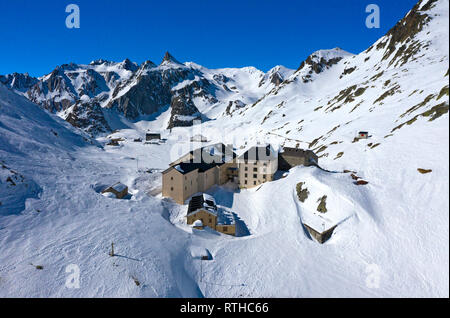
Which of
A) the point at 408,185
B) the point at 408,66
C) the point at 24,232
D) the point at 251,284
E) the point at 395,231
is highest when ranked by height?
the point at 408,66

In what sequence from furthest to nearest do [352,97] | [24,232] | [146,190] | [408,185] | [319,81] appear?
[319,81] → [352,97] → [146,190] → [24,232] → [408,185]

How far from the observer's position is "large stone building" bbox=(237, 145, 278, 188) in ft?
142

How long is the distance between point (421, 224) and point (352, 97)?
82386mm

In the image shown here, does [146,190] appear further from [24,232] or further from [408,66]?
[408,66]

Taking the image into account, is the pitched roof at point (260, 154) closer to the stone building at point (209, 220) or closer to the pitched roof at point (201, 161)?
the pitched roof at point (201, 161)

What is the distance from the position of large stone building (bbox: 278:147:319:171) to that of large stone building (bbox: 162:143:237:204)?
976 cm

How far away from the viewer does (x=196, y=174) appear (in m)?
42.4

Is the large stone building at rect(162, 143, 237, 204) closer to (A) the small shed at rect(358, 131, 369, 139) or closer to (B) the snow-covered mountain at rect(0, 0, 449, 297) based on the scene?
(B) the snow-covered mountain at rect(0, 0, 449, 297)

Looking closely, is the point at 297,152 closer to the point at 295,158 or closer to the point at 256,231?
the point at 295,158

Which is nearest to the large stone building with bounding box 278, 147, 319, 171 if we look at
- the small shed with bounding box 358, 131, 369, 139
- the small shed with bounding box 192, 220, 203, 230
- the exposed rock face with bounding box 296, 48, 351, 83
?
the small shed with bounding box 358, 131, 369, 139

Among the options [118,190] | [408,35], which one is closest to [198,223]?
[118,190]

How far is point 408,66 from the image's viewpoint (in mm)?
80375
